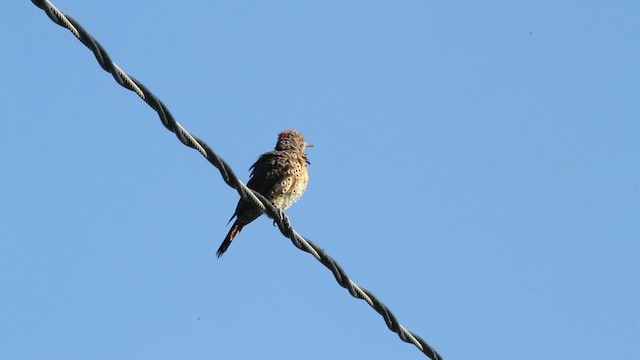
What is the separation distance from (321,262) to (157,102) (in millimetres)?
1335

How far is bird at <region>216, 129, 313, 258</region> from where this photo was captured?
9.88 metres

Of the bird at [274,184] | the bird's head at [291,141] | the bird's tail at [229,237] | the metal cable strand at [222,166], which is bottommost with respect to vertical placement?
the metal cable strand at [222,166]

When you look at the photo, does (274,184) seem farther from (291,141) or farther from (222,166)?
(222,166)

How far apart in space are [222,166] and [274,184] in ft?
16.3

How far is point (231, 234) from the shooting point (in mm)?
9945

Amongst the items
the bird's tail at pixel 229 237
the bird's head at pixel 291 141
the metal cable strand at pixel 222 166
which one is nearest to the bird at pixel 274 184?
the bird's tail at pixel 229 237

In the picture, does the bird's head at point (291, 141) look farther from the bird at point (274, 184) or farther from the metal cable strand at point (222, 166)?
the metal cable strand at point (222, 166)

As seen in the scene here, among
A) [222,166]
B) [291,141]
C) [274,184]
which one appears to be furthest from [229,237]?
[222,166]

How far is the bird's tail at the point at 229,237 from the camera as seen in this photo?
389 inches

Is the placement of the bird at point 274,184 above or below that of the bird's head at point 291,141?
below

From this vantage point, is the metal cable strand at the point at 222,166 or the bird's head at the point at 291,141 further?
the bird's head at the point at 291,141

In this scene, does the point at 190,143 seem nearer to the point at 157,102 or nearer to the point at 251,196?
the point at 157,102

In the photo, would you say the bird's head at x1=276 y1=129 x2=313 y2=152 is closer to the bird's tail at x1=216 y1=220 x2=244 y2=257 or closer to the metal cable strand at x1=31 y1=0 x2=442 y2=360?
the bird's tail at x1=216 y1=220 x2=244 y2=257

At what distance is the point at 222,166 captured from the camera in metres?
4.92
